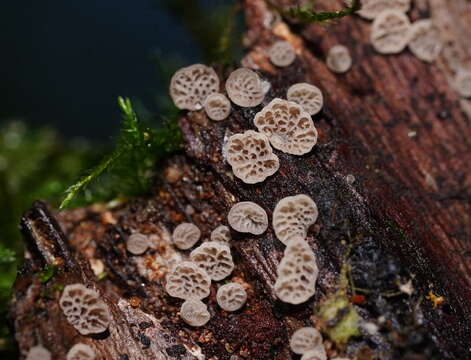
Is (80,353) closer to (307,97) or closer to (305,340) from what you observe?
(305,340)

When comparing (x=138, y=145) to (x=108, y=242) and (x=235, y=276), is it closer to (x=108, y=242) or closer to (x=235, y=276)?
(x=108, y=242)

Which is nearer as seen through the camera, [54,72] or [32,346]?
[32,346]

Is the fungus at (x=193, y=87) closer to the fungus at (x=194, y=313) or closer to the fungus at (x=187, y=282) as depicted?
the fungus at (x=187, y=282)

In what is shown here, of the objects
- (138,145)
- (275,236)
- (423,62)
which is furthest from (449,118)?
(138,145)

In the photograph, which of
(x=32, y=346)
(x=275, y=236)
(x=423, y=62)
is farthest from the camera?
(x=423, y=62)

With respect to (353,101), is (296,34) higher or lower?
higher

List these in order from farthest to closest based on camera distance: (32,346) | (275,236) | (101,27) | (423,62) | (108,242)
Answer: (101,27), (423,62), (108,242), (275,236), (32,346)
